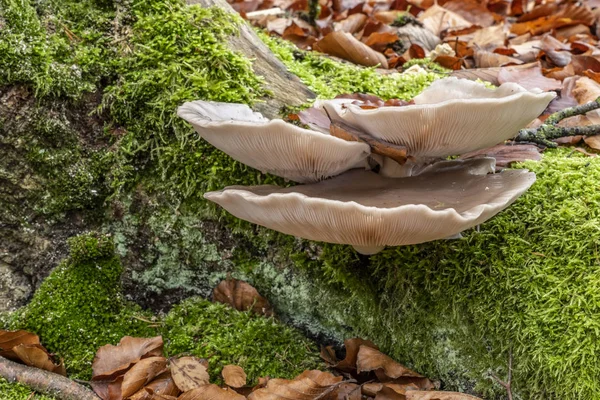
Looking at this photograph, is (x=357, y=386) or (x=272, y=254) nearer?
(x=357, y=386)

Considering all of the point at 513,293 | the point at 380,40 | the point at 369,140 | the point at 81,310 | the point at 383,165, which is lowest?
the point at 81,310

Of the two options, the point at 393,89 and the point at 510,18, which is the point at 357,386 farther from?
the point at 510,18

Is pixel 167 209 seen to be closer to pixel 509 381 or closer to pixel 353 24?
pixel 509 381

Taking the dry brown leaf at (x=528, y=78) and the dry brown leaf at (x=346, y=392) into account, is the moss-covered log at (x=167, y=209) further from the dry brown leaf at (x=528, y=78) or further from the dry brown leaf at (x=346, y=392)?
the dry brown leaf at (x=528, y=78)

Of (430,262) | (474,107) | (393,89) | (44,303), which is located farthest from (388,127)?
(44,303)

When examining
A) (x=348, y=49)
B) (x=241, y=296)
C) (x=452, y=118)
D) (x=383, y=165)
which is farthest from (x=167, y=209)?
(x=348, y=49)

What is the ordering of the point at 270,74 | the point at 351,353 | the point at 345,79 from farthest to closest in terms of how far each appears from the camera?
1. the point at 345,79
2. the point at 270,74
3. the point at 351,353
